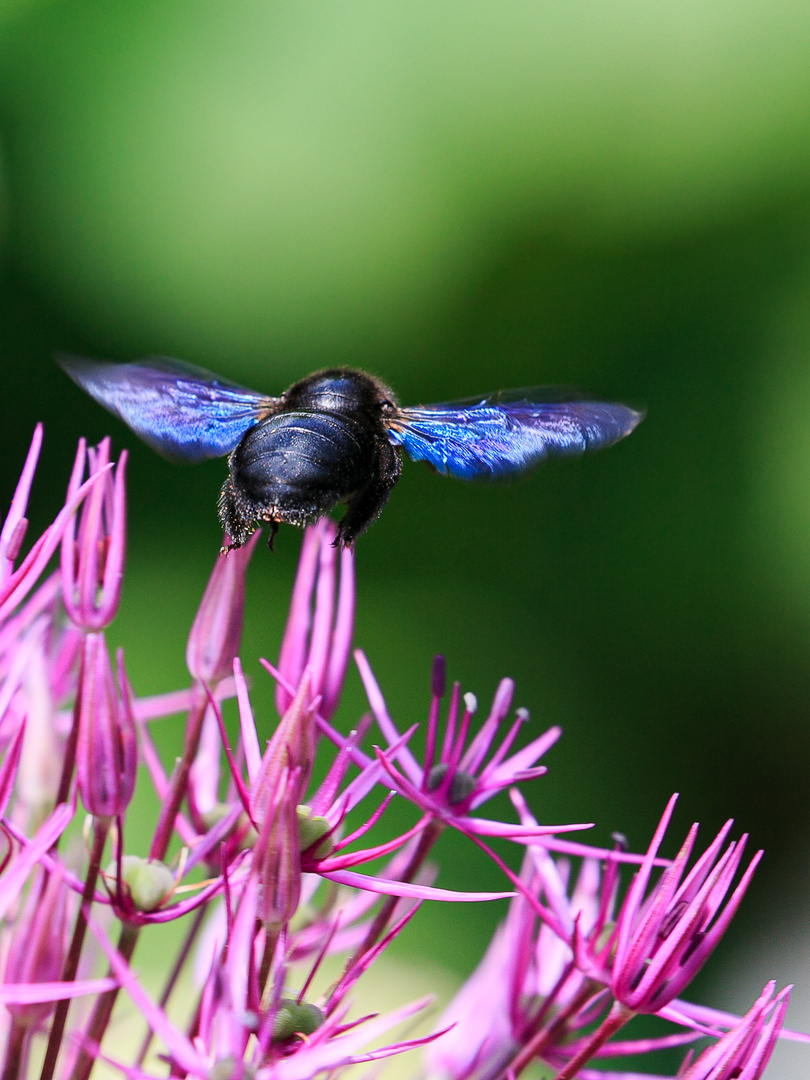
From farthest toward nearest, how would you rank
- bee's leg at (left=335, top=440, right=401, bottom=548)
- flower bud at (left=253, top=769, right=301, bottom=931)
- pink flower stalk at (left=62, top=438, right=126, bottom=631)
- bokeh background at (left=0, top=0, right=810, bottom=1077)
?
bokeh background at (left=0, top=0, right=810, bottom=1077) < bee's leg at (left=335, top=440, right=401, bottom=548) < pink flower stalk at (left=62, top=438, right=126, bottom=631) < flower bud at (left=253, top=769, right=301, bottom=931)

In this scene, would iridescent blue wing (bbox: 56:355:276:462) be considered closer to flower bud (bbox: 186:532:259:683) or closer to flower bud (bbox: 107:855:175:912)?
flower bud (bbox: 186:532:259:683)

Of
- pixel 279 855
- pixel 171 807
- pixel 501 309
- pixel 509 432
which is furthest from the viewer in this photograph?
pixel 501 309

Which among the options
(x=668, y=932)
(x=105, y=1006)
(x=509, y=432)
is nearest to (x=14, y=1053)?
(x=105, y=1006)

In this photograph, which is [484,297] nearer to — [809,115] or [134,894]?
[809,115]

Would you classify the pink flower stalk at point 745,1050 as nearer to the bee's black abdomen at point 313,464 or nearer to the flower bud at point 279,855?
the flower bud at point 279,855

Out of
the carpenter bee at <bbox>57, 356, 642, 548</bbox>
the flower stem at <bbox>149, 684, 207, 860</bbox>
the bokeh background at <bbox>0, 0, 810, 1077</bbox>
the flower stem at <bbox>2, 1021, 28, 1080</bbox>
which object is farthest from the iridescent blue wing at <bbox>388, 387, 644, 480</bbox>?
the bokeh background at <bbox>0, 0, 810, 1077</bbox>

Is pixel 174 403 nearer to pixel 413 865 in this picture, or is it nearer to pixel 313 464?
pixel 313 464
